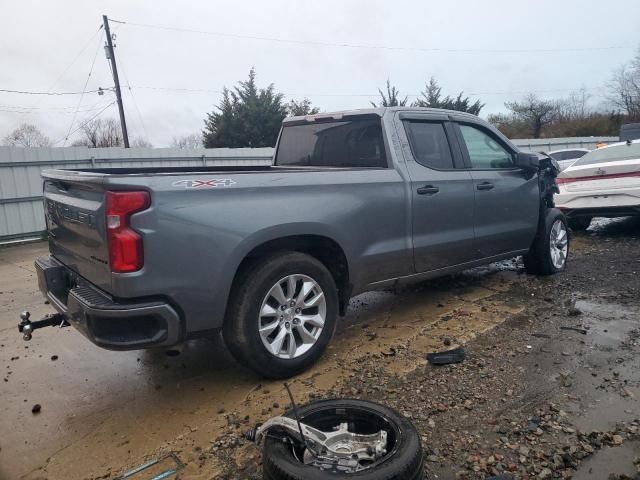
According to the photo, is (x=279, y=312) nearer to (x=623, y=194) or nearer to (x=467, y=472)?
(x=467, y=472)

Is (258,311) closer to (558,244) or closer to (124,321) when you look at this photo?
(124,321)

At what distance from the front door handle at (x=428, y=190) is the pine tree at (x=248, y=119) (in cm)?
1983

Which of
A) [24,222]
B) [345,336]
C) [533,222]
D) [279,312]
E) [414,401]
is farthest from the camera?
[24,222]

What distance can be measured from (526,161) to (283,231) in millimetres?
3173

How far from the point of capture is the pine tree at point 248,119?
23.7 metres

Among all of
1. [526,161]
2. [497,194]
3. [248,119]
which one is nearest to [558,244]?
[526,161]

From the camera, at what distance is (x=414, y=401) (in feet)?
10.3

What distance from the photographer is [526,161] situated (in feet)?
17.4

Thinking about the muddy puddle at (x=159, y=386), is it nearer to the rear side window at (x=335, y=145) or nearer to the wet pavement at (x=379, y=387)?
the wet pavement at (x=379, y=387)

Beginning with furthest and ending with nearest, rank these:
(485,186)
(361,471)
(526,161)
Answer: (526,161) → (485,186) → (361,471)

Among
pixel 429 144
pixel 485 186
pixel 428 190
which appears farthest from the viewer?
pixel 485 186

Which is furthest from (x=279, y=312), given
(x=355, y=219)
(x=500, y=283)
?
(x=500, y=283)

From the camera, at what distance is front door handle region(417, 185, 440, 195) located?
4270 millimetres

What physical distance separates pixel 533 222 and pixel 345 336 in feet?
8.70
